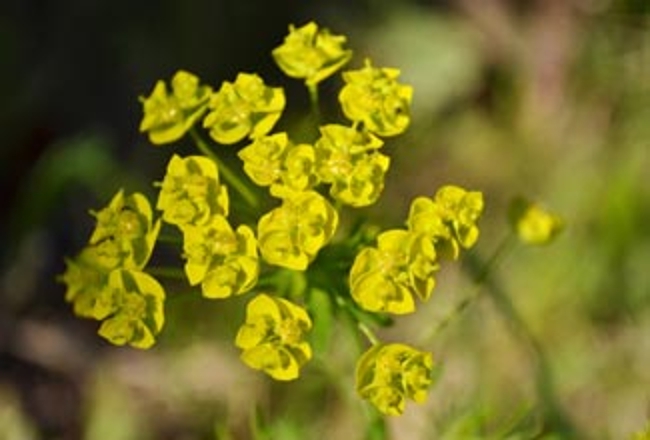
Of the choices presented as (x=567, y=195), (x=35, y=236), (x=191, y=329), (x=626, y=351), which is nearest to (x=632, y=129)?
(x=567, y=195)

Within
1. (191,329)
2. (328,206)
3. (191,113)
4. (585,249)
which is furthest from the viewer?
(585,249)

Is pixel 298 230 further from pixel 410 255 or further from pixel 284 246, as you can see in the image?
pixel 410 255

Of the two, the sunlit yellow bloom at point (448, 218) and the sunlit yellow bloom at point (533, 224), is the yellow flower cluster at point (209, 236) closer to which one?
the sunlit yellow bloom at point (448, 218)

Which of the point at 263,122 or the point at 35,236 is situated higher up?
the point at 263,122

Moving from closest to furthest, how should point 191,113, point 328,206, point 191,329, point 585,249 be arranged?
point 328,206, point 191,113, point 191,329, point 585,249

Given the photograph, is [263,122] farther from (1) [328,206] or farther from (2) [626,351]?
(2) [626,351]

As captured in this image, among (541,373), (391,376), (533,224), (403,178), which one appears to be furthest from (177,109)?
(403,178)
